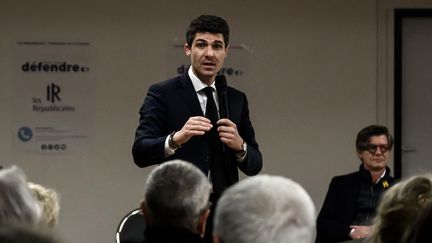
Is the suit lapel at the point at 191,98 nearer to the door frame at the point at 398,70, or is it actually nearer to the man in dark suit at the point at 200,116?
the man in dark suit at the point at 200,116

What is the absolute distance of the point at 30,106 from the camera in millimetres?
6543

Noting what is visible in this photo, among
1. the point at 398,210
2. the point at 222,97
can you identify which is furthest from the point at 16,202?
the point at 222,97

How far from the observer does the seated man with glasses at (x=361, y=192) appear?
18.0 feet

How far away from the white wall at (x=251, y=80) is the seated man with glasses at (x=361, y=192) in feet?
3.44

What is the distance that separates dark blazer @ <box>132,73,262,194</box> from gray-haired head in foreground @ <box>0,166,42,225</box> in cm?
118

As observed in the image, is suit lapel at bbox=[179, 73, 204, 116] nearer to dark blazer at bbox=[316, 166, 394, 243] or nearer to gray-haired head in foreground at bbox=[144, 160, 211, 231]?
gray-haired head in foreground at bbox=[144, 160, 211, 231]

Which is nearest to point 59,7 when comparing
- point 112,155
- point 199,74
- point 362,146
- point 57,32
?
point 57,32

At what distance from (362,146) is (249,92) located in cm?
130

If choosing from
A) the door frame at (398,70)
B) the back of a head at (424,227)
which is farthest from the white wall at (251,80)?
the back of a head at (424,227)

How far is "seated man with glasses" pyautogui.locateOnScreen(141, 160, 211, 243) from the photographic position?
2445 millimetres

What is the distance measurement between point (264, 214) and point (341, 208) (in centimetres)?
346

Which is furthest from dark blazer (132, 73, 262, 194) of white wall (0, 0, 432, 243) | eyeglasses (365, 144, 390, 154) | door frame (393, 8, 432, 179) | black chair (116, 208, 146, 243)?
door frame (393, 8, 432, 179)

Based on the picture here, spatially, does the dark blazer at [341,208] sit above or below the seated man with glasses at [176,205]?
below

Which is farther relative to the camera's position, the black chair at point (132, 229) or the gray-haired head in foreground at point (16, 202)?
the black chair at point (132, 229)
